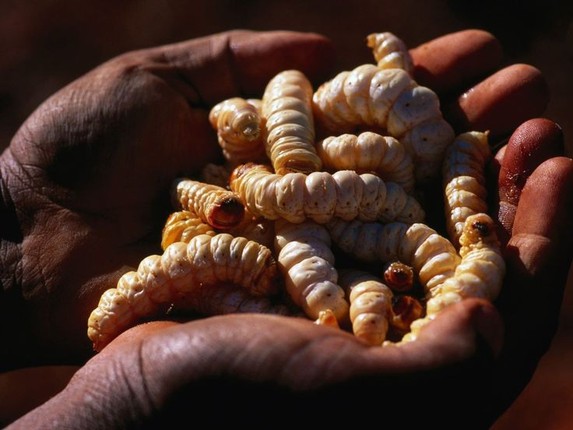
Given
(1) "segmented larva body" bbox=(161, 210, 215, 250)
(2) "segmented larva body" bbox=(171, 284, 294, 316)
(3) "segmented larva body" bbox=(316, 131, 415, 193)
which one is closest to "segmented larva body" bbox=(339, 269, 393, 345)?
(2) "segmented larva body" bbox=(171, 284, 294, 316)

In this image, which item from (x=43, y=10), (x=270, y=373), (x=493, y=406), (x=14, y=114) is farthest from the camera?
(x=43, y=10)

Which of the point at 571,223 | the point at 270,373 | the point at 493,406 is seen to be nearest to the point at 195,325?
the point at 270,373

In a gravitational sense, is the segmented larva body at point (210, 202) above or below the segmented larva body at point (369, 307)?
above

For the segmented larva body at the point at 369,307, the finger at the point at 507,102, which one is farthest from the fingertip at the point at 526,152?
the segmented larva body at the point at 369,307

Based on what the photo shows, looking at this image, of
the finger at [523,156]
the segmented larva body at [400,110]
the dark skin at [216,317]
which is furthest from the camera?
the segmented larva body at [400,110]

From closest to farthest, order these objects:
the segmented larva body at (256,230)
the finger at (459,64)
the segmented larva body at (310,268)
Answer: the segmented larva body at (310,268)
the segmented larva body at (256,230)
the finger at (459,64)

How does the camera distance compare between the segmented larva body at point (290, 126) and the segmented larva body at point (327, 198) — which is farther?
the segmented larva body at point (290, 126)

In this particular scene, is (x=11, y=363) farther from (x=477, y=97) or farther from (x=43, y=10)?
(x=43, y=10)

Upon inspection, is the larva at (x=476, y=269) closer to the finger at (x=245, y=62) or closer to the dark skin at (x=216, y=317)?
the dark skin at (x=216, y=317)
